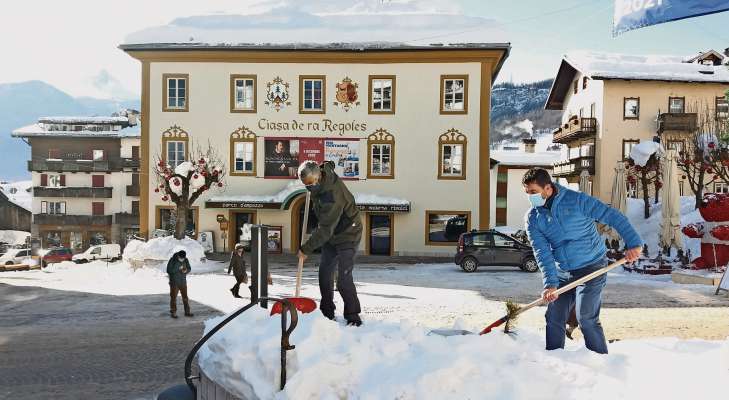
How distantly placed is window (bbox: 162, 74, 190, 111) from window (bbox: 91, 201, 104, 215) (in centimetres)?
2961

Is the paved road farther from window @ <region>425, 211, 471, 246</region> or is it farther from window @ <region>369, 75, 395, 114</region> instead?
window @ <region>369, 75, 395, 114</region>

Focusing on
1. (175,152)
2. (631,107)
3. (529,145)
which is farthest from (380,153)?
(529,145)

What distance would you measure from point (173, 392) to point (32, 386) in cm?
334

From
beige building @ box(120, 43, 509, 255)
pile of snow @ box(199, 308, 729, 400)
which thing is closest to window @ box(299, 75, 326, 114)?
beige building @ box(120, 43, 509, 255)

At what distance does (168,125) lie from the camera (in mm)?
28875

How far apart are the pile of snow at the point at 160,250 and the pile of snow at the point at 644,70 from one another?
83.8ft

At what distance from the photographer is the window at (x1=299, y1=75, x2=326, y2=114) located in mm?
28484

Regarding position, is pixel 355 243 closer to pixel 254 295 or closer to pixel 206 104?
pixel 254 295

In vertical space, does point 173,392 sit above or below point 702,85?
below

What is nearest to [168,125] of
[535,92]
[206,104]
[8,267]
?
[206,104]

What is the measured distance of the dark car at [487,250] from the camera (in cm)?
2019

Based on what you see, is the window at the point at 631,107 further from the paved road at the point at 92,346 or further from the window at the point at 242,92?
the paved road at the point at 92,346

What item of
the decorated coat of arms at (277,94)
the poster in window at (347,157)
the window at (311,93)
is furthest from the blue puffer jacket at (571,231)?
the decorated coat of arms at (277,94)

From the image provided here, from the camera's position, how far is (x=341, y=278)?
609cm
